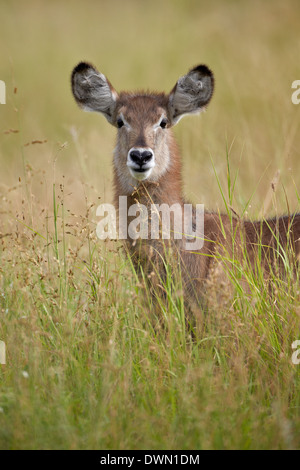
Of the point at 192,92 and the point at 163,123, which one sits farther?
the point at 192,92

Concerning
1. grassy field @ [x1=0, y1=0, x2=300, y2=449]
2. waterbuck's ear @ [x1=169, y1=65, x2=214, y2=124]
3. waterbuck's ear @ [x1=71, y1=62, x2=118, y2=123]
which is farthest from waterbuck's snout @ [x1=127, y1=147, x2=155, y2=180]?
waterbuck's ear @ [x1=71, y1=62, x2=118, y2=123]

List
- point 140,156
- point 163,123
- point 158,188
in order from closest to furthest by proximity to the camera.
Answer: point 140,156 → point 158,188 → point 163,123

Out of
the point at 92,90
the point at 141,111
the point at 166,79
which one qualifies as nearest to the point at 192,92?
the point at 141,111

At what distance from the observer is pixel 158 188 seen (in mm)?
5223

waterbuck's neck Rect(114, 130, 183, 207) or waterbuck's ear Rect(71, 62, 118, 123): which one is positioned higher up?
waterbuck's ear Rect(71, 62, 118, 123)

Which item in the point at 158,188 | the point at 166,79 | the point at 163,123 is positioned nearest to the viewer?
the point at 158,188

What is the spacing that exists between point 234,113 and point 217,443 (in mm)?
9527

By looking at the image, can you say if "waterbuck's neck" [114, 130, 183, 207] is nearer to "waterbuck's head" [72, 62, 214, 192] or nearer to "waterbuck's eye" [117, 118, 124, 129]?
"waterbuck's head" [72, 62, 214, 192]

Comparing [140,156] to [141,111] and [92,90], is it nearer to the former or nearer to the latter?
[141,111]

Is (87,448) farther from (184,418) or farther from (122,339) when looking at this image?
(122,339)

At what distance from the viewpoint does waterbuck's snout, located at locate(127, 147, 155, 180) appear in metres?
4.95

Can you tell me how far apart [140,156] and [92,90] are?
3.73 ft

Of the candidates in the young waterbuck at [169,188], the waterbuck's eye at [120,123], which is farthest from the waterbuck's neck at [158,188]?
the waterbuck's eye at [120,123]

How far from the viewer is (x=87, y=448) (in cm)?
339
